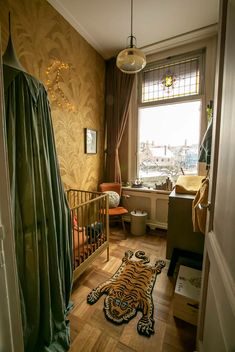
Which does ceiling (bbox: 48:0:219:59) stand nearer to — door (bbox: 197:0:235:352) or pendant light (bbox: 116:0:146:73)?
pendant light (bbox: 116:0:146:73)

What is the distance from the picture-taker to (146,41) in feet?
8.89

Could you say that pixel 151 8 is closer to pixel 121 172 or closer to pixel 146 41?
pixel 146 41

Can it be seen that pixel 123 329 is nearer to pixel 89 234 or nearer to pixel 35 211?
pixel 89 234

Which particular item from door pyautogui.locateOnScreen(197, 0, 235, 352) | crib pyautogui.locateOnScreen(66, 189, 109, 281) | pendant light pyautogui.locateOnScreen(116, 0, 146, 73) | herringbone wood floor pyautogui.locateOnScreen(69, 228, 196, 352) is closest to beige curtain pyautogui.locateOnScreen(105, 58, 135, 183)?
crib pyautogui.locateOnScreen(66, 189, 109, 281)

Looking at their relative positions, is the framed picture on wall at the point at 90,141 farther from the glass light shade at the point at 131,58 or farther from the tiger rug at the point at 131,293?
the tiger rug at the point at 131,293

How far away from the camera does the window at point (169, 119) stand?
2.83 metres

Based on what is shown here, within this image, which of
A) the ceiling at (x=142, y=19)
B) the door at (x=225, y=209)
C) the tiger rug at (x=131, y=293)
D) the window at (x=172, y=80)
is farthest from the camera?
the window at (x=172, y=80)

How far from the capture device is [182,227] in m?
1.88

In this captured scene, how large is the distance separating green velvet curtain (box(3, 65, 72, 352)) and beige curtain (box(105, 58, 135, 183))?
6.72 ft

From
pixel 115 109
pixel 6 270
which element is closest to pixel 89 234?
pixel 6 270

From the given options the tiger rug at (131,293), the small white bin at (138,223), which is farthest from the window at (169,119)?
the tiger rug at (131,293)

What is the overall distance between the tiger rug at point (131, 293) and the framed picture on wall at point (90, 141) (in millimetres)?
1736

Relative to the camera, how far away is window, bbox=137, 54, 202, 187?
111 inches

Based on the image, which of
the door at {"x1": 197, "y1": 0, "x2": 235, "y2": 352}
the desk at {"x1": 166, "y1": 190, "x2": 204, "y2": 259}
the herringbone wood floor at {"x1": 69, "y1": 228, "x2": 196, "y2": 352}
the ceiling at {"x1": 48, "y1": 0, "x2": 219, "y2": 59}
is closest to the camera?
the door at {"x1": 197, "y1": 0, "x2": 235, "y2": 352}
